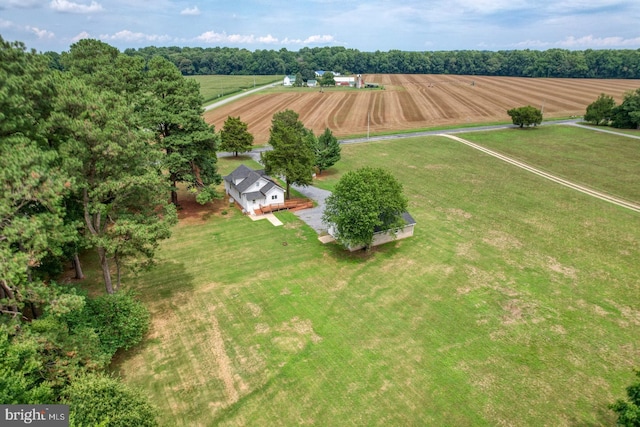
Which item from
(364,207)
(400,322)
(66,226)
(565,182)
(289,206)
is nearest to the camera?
(66,226)

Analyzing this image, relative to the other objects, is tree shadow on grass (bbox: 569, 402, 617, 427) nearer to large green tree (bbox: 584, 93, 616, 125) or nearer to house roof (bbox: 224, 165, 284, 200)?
house roof (bbox: 224, 165, 284, 200)

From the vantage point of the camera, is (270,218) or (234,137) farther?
(234,137)

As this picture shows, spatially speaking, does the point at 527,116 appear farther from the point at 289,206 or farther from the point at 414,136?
the point at 289,206

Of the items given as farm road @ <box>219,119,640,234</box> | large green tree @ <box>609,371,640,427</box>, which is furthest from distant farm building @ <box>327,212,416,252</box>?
large green tree @ <box>609,371,640,427</box>

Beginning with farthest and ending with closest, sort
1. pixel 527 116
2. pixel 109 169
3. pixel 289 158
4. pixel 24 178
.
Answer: pixel 527 116 → pixel 289 158 → pixel 109 169 → pixel 24 178

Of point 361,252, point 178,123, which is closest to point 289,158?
point 178,123

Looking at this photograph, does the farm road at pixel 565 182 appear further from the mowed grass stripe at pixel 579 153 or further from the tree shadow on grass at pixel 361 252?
the tree shadow on grass at pixel 361 252

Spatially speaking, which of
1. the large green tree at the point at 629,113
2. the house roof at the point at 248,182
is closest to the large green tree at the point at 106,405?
the house roof at the point at 248,182
